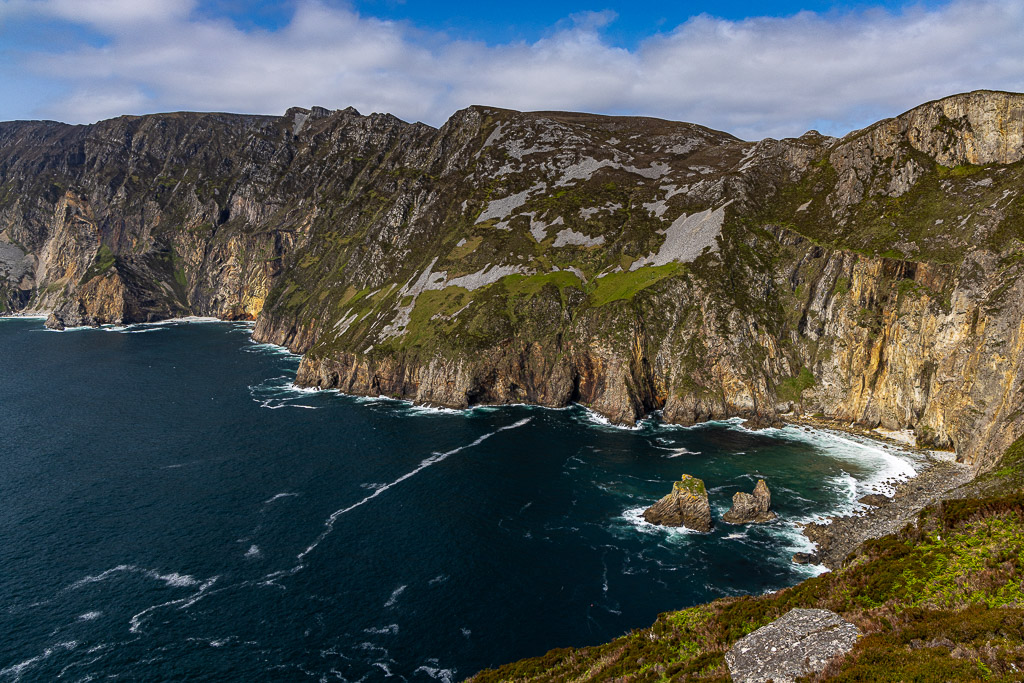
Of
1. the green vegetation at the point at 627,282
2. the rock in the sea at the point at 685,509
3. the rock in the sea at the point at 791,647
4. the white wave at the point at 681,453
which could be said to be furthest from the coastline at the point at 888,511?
the green vegetation at the point at 627,282

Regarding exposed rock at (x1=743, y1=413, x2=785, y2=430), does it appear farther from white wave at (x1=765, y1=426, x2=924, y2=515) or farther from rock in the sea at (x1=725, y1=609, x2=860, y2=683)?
rock in the sea at (x1=725, y1=609, x2=860, y2=683)

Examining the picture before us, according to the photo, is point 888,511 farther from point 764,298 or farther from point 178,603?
point 178,603

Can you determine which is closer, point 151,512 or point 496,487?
point 151,512

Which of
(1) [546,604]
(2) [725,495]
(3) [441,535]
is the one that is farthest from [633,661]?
(2) [725,495]

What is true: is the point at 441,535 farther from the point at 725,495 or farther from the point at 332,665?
the point at 725,495

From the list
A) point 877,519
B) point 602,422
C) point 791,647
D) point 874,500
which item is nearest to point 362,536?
point 791,647
